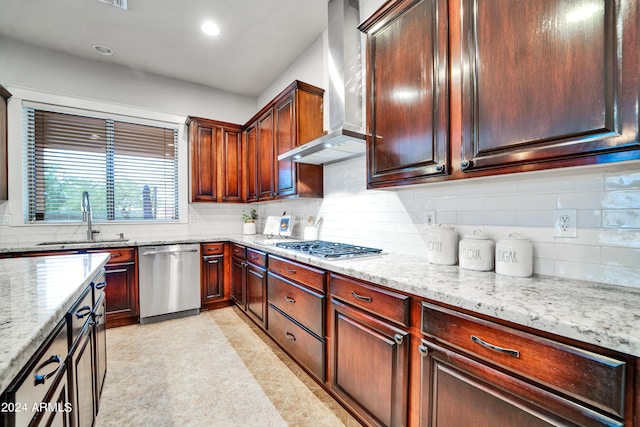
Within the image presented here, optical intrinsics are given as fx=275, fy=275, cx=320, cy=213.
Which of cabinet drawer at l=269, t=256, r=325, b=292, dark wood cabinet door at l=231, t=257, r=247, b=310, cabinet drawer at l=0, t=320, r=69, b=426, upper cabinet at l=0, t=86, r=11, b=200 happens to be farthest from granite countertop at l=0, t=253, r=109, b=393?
upper cabinet at l=0, t=86, r=11, b=200

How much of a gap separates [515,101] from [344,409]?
6.31ft

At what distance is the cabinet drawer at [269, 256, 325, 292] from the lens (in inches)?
71.9

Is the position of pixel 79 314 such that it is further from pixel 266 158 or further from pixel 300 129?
pixel 266 158

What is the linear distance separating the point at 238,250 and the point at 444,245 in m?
2.44

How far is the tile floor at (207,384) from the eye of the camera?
5.49 feet

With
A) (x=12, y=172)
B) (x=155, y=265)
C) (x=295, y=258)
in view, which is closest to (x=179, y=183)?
(x=155, y=265)

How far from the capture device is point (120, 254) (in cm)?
299

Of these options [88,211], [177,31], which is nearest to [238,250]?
[88,211]

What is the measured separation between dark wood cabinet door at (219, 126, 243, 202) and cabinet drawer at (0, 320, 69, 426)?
122 inches

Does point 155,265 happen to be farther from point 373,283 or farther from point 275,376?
point 373,283

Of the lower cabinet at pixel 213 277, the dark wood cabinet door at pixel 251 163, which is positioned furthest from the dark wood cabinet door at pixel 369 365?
the dark wood cabinet door at pixel 251 163

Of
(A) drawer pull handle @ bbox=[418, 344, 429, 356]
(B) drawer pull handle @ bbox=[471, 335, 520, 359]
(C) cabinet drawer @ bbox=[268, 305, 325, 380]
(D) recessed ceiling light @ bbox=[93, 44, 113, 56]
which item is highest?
(D) recessed ceiling light @ bbox=[93, 44, 113, 56]

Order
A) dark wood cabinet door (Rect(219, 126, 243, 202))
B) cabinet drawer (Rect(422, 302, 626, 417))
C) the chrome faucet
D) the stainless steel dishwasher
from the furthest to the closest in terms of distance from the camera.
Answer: dark wood cabinet door (Rect(219, 126, 243, 202))
the chrome faucet
the stainless steel dishwasher
cabinet drawer (Rect(422, 302, 626, 417))

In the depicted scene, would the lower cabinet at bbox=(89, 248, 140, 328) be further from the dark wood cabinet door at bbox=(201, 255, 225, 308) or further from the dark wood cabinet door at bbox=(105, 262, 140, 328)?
the dark wood cabinet door at bbox=(201, 255, 225, 308)
